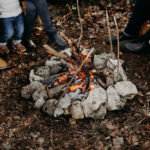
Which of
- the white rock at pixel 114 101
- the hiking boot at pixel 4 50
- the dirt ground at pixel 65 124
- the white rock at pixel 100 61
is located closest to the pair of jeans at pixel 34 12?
the hiking boot at pixel 4 50

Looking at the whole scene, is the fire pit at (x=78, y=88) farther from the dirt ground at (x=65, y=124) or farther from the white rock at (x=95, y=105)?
the dirt ground at (x=65, y=124)

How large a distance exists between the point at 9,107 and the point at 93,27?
7.92 ft

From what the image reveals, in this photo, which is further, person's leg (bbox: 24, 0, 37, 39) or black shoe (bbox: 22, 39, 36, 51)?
black shoe (bbox: 22, 39, 36, 51)

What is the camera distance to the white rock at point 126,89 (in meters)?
2.21

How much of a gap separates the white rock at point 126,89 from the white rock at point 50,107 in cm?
91

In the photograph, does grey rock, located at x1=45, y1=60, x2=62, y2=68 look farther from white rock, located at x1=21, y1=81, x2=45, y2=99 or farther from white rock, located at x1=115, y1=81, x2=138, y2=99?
white rock, located at x1=115, y1=81, x2=138, y2=99

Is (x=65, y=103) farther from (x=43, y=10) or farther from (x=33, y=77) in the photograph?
(x=43, y=10)

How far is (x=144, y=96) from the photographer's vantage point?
2436 millimetres

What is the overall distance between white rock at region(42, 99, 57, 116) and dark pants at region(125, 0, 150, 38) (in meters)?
2.02

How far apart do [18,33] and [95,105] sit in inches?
71.5

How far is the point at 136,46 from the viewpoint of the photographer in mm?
2986

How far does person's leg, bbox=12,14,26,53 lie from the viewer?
Result: 8.55 feet

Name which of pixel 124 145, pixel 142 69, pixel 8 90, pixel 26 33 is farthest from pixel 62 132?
pixel 26 33

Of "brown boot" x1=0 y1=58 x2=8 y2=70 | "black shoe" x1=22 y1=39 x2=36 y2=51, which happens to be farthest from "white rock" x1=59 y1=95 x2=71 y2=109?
"black shoe" x1=22 y1=39 x2=36 y2=51
